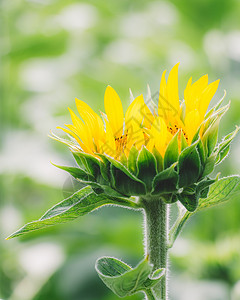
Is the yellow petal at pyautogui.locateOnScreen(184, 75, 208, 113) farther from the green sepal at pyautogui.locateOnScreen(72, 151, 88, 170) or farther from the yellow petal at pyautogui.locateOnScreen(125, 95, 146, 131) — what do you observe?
the green sepal at pyautogui.locateOnScreen(72, 151, 88, 170)

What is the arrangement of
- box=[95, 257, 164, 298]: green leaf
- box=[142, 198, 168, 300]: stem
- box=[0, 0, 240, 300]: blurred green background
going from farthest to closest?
box=[0, 0, 240, 300]: blurred green background → box=[142, 198, 168, 300]: stem → box=[95, 257, 164, 298]: green leaf

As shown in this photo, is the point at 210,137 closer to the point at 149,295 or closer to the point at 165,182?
the point at 165,182

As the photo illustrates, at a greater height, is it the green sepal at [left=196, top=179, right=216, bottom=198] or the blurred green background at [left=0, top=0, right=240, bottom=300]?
the blurred green background at [left=0, top=0, right=240, bottom=300]

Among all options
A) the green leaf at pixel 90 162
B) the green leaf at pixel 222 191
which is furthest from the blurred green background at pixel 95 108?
the green leaf at pixel 90 162

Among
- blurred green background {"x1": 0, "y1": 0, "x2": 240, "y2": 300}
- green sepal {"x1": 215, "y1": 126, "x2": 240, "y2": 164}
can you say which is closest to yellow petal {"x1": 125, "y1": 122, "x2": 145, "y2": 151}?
green sepal {"x1": 215, "y1": 126, "x2": 240, "y2": 164}

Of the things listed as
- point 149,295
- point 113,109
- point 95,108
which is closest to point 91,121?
point 113,109

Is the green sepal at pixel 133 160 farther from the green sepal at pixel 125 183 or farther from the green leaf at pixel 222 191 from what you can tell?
the green leaf at pixel 222 191

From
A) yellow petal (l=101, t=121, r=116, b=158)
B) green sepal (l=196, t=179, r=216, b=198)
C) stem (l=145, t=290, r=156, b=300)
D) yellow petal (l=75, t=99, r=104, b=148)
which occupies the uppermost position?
yellow petal (l=75, t=99, r=104, b=148)
